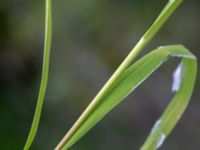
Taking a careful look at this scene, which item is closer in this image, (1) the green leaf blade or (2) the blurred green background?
(1) the green leaf blade

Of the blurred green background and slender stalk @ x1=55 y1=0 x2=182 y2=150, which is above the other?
→ slender stalk @ x1=55 y1=0 x2=182 y2=150

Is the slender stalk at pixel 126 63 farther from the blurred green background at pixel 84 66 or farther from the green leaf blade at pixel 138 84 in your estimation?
the blurred green background at pixel 84 66

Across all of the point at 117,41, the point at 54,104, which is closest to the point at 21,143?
the point at 54,104

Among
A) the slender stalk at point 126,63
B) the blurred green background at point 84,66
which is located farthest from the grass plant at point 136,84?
the blurred green background at point 84,66

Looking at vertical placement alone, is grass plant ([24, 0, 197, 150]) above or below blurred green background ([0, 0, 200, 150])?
above

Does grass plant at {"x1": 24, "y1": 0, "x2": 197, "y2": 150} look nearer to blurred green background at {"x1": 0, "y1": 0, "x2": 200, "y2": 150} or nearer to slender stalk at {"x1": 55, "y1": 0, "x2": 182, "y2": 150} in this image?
slender stalk at {"x1": 55, "y1": 0, "x2": 182, "y2": 150}

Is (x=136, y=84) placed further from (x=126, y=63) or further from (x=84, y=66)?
(x=84, y=66)

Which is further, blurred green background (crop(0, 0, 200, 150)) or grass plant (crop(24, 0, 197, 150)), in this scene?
blurred green background (crop(0, 0, 200, 150))

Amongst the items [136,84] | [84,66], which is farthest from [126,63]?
[84,66]

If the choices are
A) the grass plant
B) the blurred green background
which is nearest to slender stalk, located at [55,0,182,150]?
the grass plant
